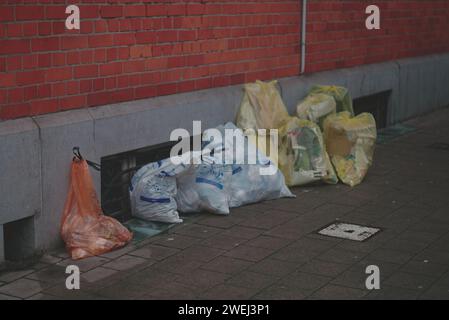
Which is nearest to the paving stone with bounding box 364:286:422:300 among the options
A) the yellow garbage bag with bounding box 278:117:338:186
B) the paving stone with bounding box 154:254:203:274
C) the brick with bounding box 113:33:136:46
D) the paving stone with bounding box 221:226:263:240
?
the paving stone with bounding box 154:254:203:274

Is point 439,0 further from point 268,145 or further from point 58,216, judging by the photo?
point 58,216

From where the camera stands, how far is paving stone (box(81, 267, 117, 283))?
19.4 ft

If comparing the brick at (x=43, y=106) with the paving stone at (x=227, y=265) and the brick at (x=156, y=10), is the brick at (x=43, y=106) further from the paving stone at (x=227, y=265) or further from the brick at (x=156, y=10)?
the paving stone at (x=227, y=265)

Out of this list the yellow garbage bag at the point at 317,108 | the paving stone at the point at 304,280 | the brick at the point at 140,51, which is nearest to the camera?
the paving stone at the point at 304,280

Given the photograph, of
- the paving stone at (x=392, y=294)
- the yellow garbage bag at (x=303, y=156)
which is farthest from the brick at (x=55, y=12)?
the paving stone at (x=392, y=294)

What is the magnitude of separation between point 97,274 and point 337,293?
168 cm

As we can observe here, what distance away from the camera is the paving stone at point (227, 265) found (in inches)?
238

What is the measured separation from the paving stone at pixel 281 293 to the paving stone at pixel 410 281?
63 centimetres

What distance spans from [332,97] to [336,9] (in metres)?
1.63

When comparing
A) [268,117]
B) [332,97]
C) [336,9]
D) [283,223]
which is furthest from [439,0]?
[283,223]

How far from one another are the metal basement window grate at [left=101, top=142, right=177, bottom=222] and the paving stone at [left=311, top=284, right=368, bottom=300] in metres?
2.23

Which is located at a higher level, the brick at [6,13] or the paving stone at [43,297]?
the brick at [6,13]

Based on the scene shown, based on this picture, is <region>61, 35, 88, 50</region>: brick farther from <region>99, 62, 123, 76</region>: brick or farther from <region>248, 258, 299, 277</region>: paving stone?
<region>248, 258, 299, 277</region>: paving stone
